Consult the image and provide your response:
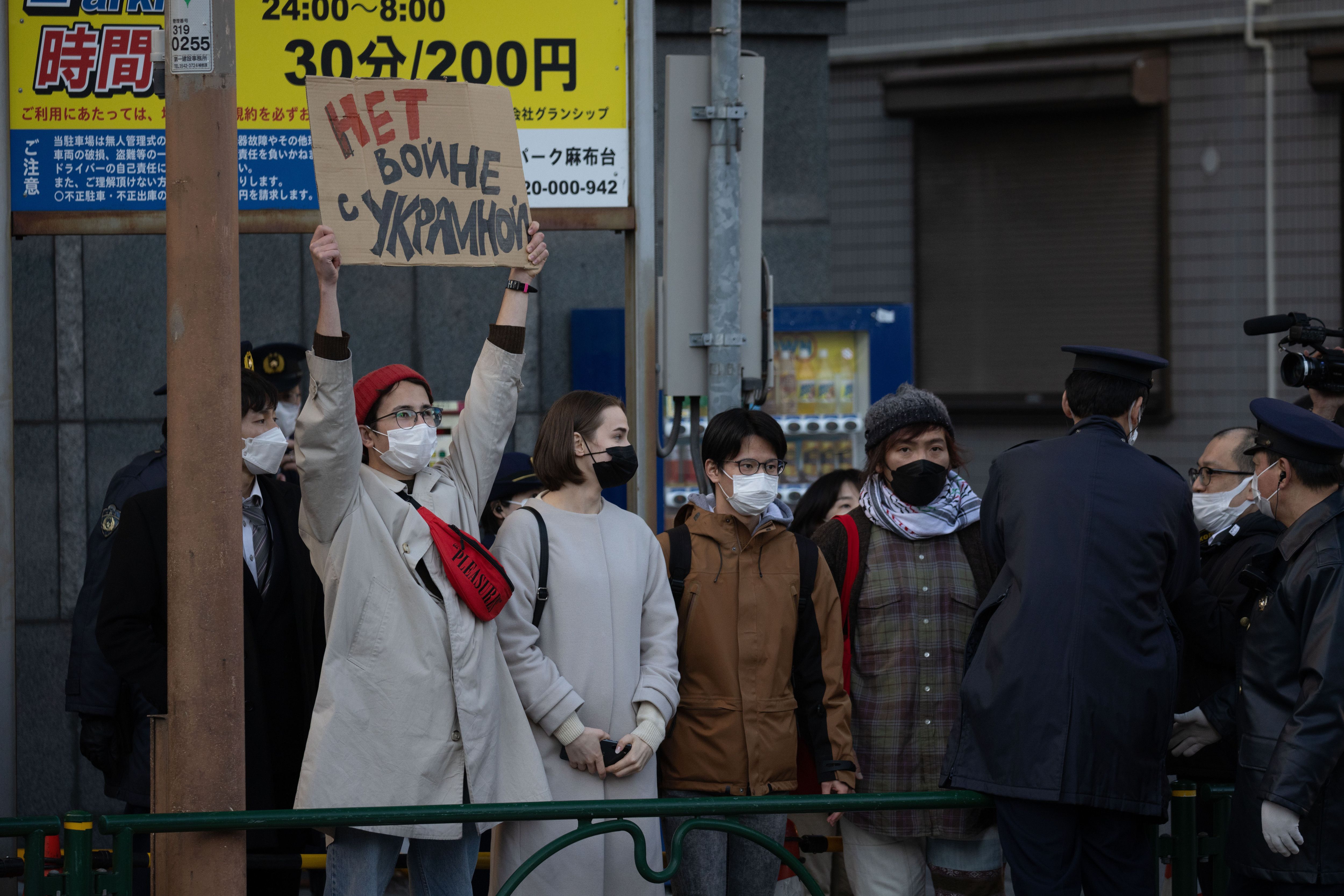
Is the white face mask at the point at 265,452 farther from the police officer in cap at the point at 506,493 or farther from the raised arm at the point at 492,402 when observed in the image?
the police officer in cap at the point at 506,493

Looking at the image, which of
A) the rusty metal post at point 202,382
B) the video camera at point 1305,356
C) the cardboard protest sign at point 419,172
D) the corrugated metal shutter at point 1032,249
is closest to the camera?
the rusty metal post at point 202,382

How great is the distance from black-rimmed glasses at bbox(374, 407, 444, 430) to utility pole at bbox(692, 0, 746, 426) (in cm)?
133

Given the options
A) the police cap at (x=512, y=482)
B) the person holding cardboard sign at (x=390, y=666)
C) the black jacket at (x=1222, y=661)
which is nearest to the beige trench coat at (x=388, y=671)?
the person holding cardboard sign at (x=390, y=666)

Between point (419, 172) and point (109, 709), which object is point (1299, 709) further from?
point (109, 709)

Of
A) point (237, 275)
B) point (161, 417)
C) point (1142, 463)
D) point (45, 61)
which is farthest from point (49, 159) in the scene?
point (1142, 463)

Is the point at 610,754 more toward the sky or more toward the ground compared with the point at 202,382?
more toward the ground

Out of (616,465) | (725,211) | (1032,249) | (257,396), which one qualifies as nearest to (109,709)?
(257,396)

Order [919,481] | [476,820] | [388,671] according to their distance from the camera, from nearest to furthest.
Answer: [476,820] → [388,671] → [919,481]

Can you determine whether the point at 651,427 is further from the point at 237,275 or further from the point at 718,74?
the point at 237,275

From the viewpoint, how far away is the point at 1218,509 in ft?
14.5

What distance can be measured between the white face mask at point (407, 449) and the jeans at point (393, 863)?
98 cm

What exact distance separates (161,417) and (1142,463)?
4.97 m

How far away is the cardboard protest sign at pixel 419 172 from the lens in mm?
3668

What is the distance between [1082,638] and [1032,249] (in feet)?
23.0
